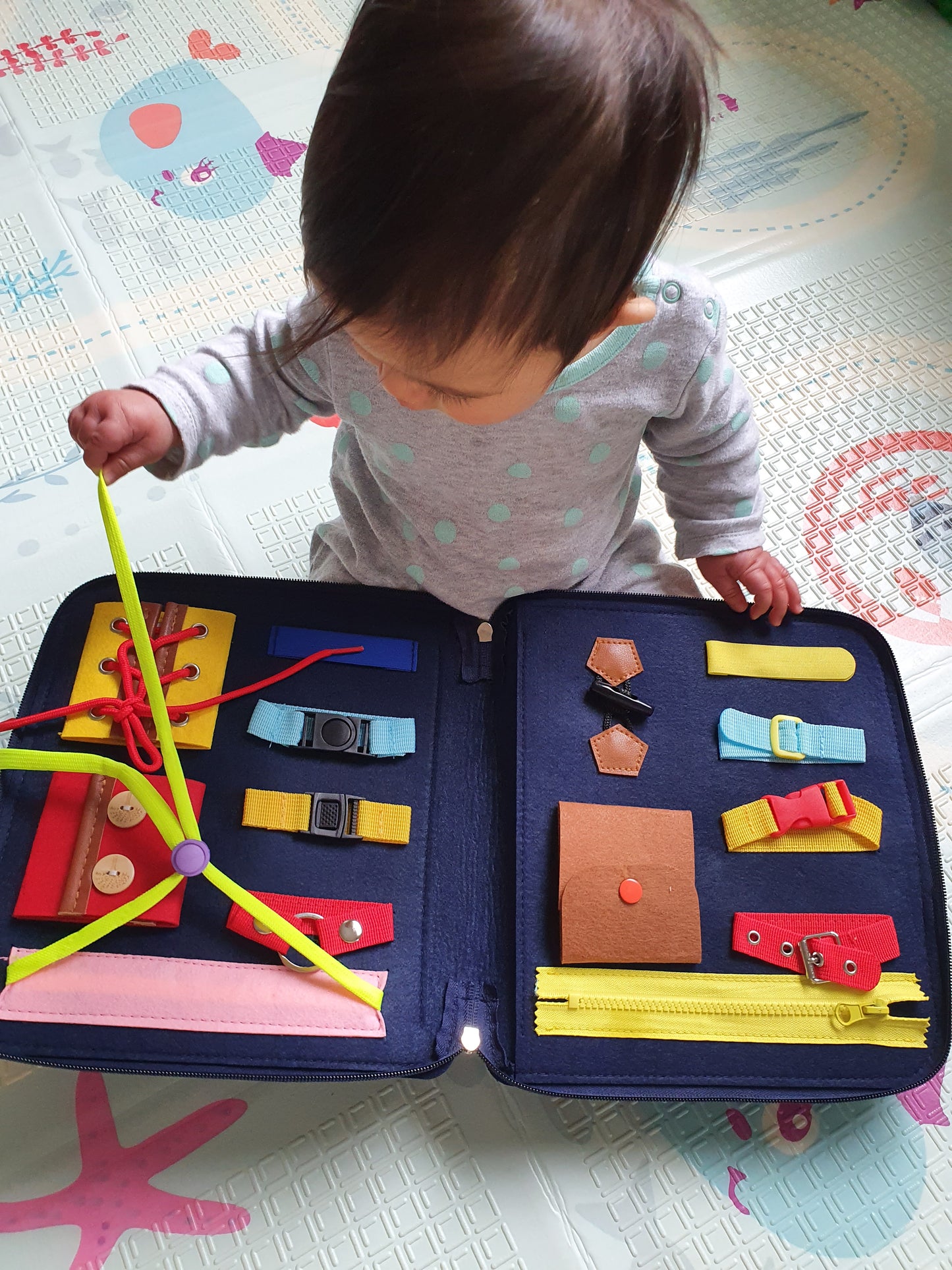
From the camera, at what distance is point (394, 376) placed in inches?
15.4

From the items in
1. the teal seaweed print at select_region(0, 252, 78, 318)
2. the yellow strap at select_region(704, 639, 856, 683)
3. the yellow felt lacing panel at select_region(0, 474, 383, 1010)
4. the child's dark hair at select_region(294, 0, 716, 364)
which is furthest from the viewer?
the teal seaweed print at select_region(0, 252, 78, 318)

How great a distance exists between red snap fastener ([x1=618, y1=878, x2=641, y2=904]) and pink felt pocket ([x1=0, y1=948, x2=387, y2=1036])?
0.14 metres

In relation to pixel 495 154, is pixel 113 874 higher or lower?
lower

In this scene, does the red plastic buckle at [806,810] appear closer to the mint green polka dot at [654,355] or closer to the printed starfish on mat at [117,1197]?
the mint green polka dot at [654,355]

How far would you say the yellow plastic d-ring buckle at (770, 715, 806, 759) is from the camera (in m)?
0.57

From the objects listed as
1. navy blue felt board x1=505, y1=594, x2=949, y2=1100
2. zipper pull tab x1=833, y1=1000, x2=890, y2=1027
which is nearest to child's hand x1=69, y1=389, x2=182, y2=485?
navy blue felt board x1=505, y1=594, x2=949, y2=1100

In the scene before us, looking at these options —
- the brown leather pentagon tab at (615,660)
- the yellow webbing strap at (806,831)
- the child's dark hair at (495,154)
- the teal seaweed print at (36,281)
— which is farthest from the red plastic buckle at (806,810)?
the teal seaweed print at (36,281)

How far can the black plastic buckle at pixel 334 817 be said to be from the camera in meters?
0.54

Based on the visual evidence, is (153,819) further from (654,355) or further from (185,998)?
(654,355)

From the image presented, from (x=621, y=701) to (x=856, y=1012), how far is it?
20 cm

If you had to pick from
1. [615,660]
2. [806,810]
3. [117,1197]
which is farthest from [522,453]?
[117,1197]

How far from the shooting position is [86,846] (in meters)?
0.52

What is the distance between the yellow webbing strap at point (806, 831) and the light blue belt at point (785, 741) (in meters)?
0.02

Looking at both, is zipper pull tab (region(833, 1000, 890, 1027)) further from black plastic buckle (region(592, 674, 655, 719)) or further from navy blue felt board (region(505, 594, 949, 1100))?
black plastic buckle (region(592, 674, 655, 719))
